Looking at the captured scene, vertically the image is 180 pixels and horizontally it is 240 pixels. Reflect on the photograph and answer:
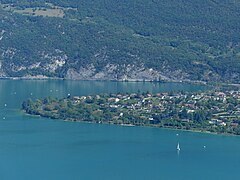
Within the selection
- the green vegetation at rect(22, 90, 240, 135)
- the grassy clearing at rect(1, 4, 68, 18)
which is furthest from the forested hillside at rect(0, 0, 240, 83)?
the green vegetation at rect(22, 90, 240, 135)

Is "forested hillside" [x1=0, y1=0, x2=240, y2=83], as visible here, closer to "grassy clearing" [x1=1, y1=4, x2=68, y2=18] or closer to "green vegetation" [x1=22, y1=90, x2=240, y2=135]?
"grassy clearing" [x1=1, y1=4, x2=68, y2=18]

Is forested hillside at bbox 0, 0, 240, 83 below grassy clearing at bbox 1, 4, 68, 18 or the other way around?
below

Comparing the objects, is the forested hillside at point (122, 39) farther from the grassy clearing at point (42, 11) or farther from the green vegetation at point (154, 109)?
the green vegetation at point (154, 109)

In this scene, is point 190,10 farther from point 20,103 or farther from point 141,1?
point 20,103

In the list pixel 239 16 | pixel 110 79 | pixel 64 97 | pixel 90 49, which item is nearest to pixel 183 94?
pixel 64 97

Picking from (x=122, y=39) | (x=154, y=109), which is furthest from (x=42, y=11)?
(x=154, y=109)
